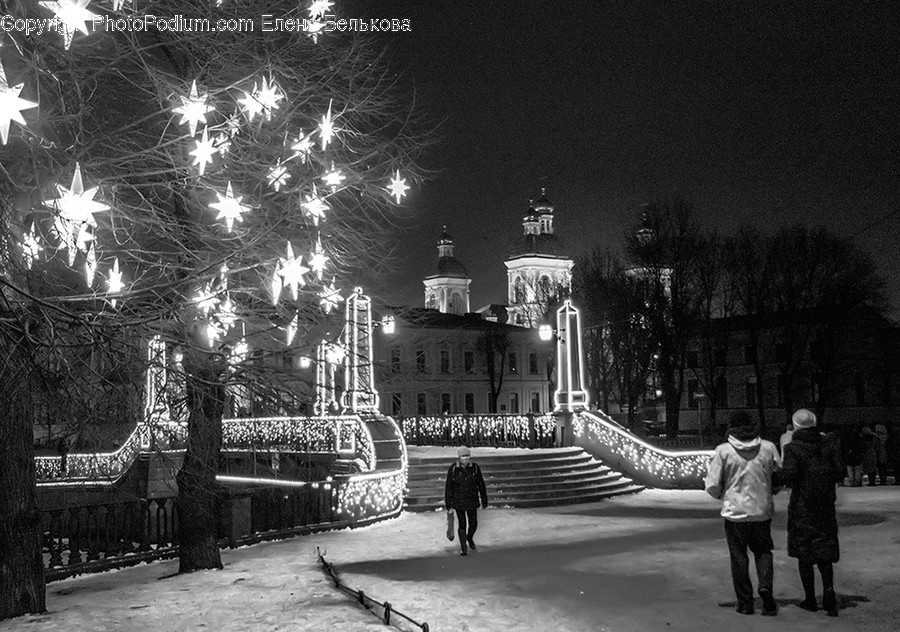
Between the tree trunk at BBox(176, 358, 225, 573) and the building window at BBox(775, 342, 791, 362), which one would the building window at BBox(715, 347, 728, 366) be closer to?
the building window at BBox(775, 342, 791, 362)

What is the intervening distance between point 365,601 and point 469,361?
73016 millimetres

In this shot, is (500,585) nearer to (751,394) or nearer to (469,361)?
(751,394)

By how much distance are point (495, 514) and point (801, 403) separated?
47913 millimetres

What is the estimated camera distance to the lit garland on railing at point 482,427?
2872 cm

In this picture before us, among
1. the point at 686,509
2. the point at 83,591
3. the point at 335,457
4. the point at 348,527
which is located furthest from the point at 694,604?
the point at 335,457

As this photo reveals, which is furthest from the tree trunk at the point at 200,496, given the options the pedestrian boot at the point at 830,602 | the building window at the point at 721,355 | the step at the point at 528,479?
the building window at the point at 721,355

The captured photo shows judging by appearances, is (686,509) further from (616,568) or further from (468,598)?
(468,598)

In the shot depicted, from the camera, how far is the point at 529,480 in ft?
76.4

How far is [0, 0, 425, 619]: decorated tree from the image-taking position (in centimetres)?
764

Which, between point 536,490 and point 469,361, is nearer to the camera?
point 536,490

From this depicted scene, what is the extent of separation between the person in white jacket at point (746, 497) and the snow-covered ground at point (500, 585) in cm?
39

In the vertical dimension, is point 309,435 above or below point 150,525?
above

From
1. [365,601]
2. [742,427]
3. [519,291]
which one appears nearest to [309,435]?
Answer: [365,601]

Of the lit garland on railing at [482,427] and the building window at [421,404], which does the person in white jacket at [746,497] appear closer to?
the lit garland on railing at [482,427]
